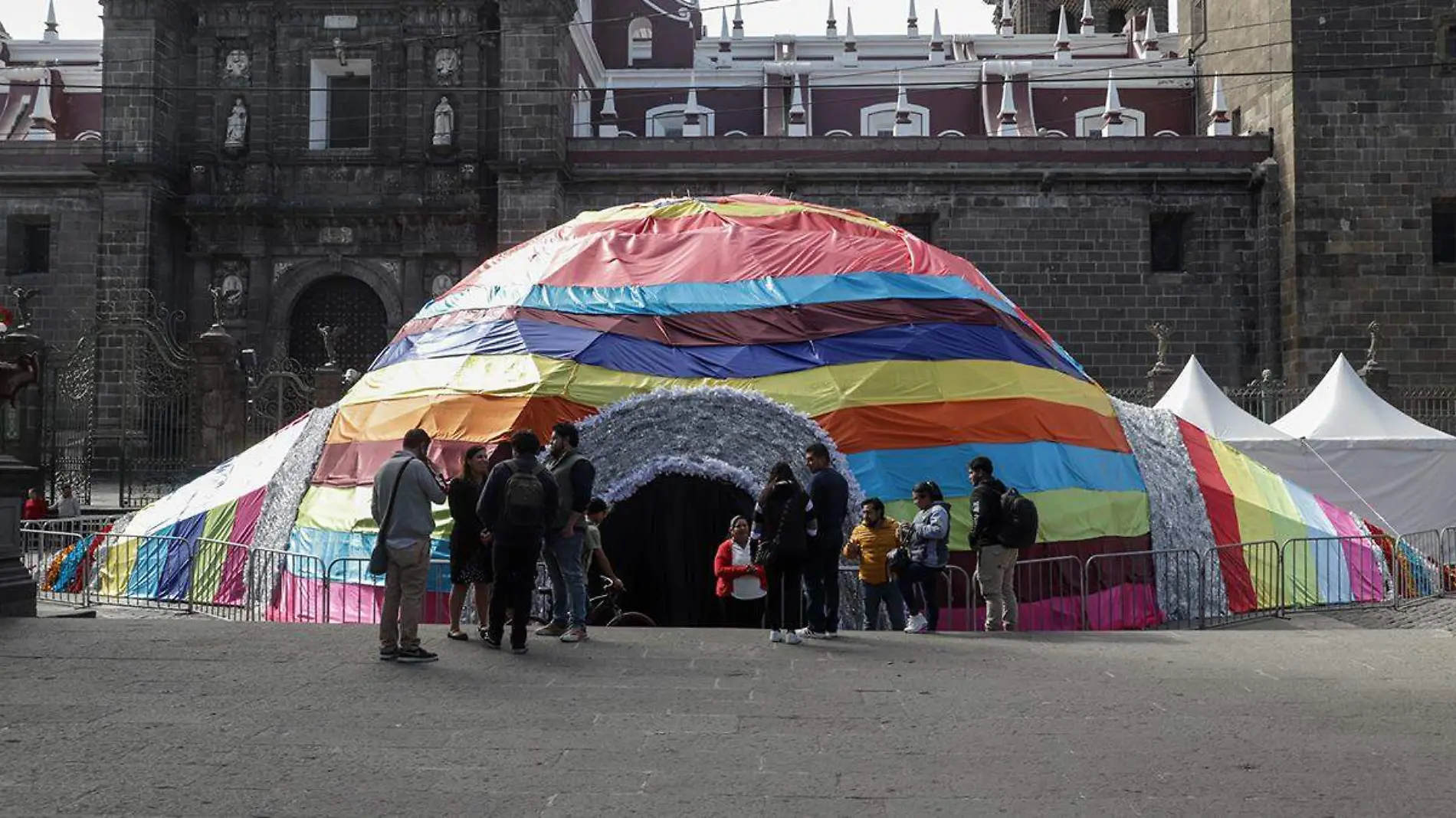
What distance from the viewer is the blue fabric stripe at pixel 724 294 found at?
13836 mm

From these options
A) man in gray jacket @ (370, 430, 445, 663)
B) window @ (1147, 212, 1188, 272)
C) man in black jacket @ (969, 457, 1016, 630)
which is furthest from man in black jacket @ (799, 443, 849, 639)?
window @ (1147, 212, 1188, 272)

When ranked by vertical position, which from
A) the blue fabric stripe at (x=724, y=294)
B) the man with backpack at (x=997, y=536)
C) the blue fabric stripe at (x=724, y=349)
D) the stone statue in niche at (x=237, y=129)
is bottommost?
the man with backpack at (x=997, y=536)

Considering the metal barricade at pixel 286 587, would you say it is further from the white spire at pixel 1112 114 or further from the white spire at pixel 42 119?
the white spire at pixel 1112 114

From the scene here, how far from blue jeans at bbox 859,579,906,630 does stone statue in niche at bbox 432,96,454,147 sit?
1918cm

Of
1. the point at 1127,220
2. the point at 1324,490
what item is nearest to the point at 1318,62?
the point at 1127,220

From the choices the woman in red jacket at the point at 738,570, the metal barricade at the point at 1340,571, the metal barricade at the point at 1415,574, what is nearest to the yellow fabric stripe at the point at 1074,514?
the metal barricade at the point at 1340,571

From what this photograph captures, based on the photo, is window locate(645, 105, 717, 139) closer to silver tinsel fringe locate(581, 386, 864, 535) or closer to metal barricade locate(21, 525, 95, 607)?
metal barricade locate(21, 525, 95, 607)

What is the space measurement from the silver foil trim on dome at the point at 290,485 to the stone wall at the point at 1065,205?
1448 cm

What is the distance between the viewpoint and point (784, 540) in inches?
359

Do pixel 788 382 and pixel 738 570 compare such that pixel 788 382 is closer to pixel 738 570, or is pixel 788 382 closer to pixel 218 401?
pixel 738 570

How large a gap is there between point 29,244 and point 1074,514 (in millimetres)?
25106

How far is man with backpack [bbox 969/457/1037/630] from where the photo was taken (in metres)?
10.4

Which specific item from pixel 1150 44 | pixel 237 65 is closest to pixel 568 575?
pixel 237 65

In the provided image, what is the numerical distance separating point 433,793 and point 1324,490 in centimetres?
1539
